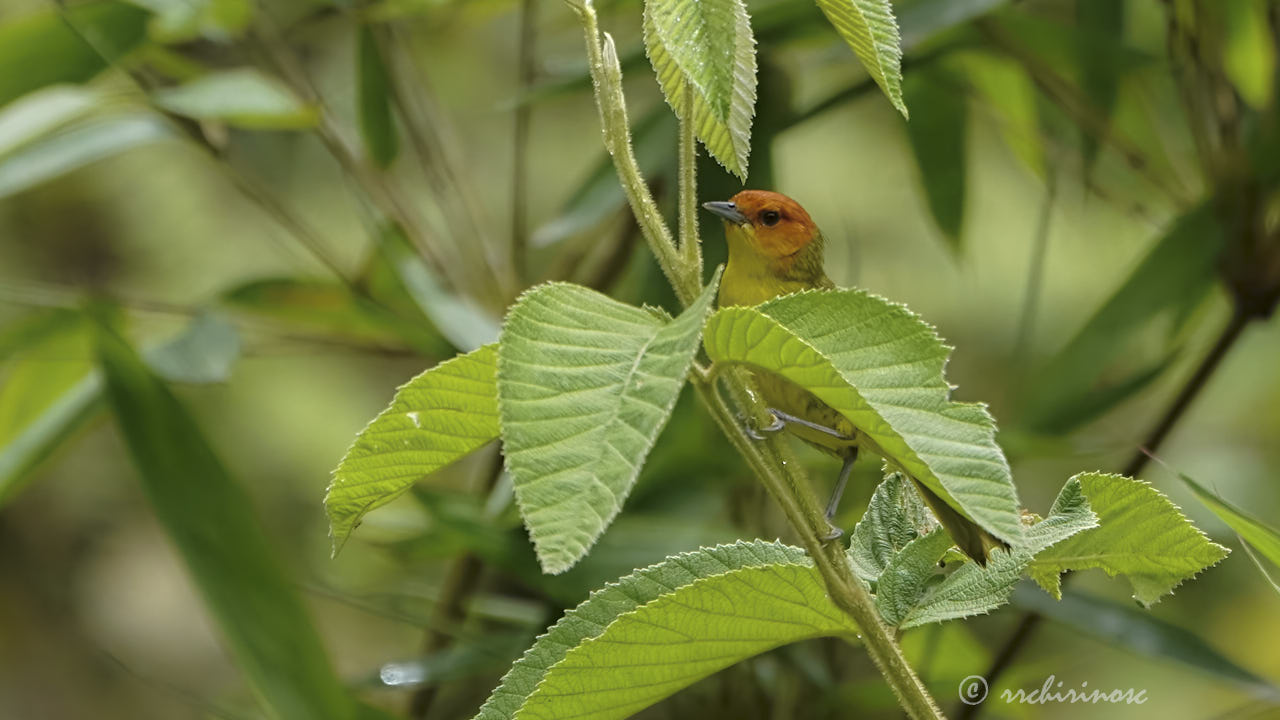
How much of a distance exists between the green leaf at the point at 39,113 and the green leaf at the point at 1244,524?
52.7 inches

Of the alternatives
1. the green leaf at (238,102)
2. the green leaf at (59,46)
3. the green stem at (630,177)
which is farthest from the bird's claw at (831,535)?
the green leaf at (59,46)

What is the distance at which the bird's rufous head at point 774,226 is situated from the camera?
4.28ft

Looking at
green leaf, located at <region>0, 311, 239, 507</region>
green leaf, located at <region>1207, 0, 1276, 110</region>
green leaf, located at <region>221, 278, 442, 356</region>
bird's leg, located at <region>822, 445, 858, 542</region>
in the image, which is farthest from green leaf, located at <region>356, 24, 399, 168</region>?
green leaf, located at <region>1207, 0, 1276, 110</region>

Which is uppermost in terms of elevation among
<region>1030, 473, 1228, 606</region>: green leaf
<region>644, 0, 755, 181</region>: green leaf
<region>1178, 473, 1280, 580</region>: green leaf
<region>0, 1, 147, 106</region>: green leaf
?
<region>0, 1, 147, 106</region>: green leaf

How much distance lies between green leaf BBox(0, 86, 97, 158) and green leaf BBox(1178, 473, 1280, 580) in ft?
4.39

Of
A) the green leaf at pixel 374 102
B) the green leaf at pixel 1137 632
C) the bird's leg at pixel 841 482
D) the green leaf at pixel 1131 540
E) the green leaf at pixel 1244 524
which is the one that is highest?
the green leaf at pixel 374 102

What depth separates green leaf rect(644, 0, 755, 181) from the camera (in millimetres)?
500

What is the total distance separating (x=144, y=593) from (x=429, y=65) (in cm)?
170

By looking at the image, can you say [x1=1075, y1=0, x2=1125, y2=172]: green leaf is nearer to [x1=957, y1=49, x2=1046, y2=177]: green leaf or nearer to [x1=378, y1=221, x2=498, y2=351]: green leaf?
[x1=957, y1=49, x2=1046, y2=177]: green leaf

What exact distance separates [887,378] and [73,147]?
150cm

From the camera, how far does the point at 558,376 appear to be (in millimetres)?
476

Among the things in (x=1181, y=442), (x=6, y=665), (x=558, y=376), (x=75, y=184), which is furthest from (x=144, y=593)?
(x=558, y=376)

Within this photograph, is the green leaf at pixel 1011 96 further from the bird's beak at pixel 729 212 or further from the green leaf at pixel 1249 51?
the bird's beak at pixel 729 212

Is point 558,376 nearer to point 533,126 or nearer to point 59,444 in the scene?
point 59,444
